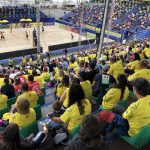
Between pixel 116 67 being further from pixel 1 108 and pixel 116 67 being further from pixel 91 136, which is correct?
pixel 91 136

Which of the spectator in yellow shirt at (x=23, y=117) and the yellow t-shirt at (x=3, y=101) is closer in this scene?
the spectator in yellow shirt at (x=23, y=117)

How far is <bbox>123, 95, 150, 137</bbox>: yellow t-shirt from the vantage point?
16.3 ft

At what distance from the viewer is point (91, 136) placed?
3350mm

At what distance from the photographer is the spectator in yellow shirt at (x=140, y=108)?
4871 millimetres

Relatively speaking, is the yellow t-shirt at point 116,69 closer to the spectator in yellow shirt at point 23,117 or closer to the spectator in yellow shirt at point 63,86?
the spectator in yellow shirt at point 63,86

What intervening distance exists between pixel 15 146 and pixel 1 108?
3977mm

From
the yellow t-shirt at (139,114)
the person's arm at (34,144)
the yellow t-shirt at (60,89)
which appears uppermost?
the yellow t-shirt at (139,114)

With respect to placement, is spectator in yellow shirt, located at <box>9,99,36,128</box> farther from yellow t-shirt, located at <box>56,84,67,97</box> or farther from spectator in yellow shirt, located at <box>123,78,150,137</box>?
yellow t-shirt, located at <box>56,84,67,97</box>

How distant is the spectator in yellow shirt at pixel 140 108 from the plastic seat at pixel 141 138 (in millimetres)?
151

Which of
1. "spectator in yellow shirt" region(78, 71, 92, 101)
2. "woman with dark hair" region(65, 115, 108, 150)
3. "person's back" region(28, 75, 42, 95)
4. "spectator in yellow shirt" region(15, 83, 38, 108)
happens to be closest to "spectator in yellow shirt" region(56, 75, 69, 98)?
"spectator in yellow shirt" region(78, 71, 92, 101)

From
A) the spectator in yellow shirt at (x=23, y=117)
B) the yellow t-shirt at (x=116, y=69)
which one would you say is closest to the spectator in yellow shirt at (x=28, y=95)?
the spectator in yellow shirt at (x=23, y=117)

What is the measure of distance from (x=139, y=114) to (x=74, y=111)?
1.15 m

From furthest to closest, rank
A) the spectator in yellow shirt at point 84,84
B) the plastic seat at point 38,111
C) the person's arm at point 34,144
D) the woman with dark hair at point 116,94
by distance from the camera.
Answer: the spectator in yellow shirt at point 84,84
the plastic seat at point 38,111
the woman with dark hair at point 116,94
the person's arm at point 34,144

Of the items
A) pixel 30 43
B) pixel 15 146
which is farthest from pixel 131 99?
→ pixel 30 43
